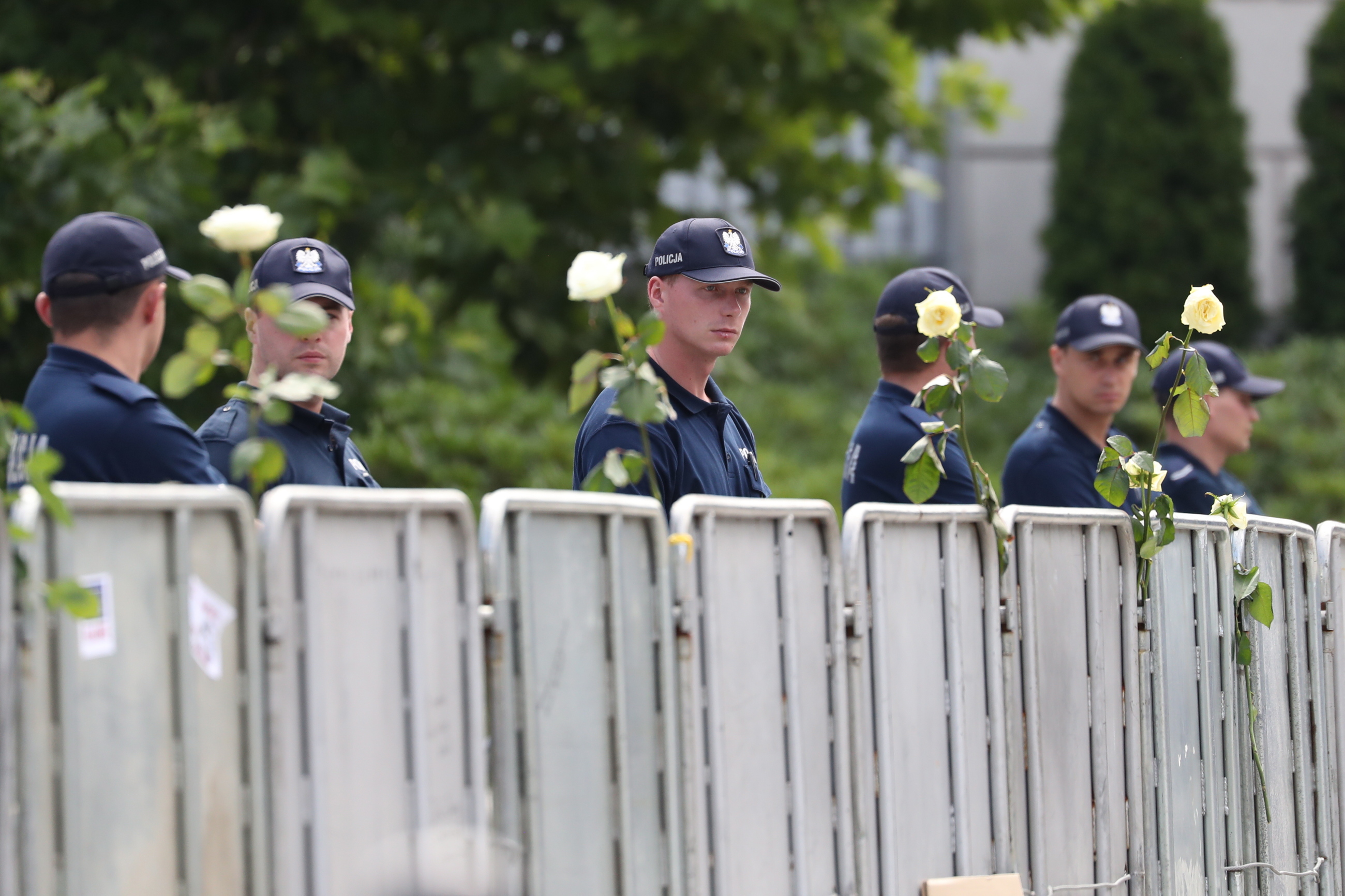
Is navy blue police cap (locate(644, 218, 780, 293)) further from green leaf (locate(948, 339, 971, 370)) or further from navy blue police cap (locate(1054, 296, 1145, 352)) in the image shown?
navy blue police cap (locate(1054, 296, 1145, 352))

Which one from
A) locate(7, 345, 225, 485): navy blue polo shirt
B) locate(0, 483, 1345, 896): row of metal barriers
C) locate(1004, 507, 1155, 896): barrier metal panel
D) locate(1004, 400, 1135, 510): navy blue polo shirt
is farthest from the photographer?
locate(1004, 400, 1135, 510): navy blue polo shirt

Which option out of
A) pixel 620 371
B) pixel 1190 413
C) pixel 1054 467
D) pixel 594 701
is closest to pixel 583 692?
pixel 594 701

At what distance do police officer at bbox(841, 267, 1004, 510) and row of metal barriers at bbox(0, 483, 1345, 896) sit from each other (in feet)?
1.84

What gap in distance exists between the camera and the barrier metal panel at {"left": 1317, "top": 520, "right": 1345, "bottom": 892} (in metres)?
4.30

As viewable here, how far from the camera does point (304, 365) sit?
3723 mm

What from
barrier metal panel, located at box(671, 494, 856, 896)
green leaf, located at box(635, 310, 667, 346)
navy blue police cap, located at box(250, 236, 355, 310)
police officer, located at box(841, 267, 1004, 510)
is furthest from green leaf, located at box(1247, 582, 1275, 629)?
navy blue police cap, located at box(250, 236, 355, 310)

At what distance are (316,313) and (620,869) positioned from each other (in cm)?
108

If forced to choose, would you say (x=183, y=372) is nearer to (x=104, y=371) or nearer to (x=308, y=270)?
(x=104, y=371)

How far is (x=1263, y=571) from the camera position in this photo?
408 centimetres

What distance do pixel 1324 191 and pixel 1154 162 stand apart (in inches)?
67.3

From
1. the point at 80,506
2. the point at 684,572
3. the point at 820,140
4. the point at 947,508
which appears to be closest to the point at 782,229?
the point at 820,140

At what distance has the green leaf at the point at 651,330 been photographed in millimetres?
2721

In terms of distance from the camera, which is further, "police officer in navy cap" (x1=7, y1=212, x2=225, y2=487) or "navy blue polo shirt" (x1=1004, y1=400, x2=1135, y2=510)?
"navy blue polo shirt" (x1=1004, y1=400, x2=1135, y2=510)

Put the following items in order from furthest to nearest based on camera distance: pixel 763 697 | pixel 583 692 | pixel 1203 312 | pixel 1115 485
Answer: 1. pixel 1115 485
2. pixel 1203 312
3. pixel 763 697
4. pixel 583 692
